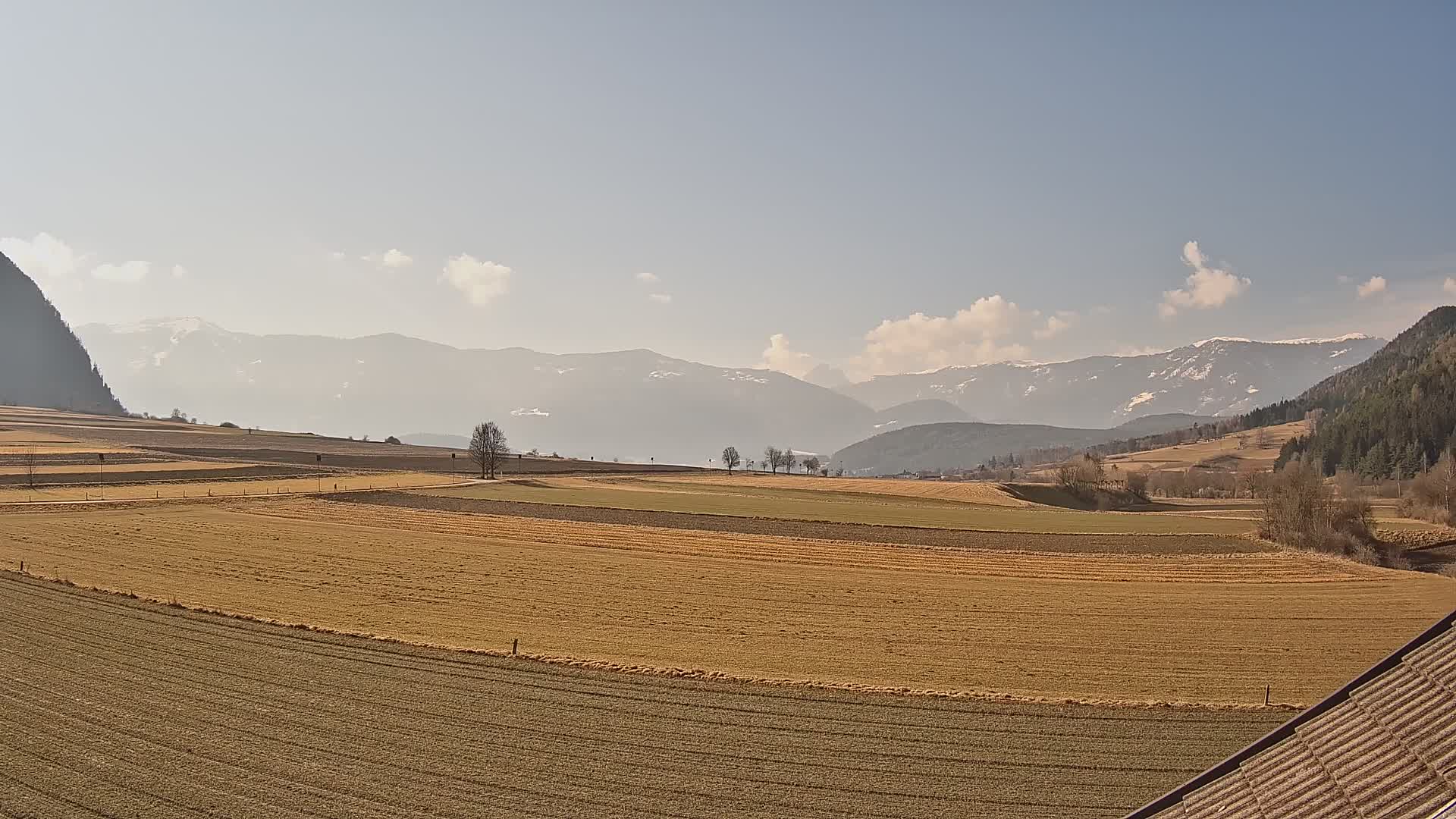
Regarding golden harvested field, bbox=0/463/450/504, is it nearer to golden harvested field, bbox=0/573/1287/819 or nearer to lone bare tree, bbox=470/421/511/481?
lone bare tree, bbox=470/421/511/481

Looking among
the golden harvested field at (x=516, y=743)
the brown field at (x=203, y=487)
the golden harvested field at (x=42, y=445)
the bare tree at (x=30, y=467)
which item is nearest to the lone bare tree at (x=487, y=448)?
the brown field at (x=203, y=487)

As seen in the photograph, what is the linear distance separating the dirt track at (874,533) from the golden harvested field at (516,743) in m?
39.3

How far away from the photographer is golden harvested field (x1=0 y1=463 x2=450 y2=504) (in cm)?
7625

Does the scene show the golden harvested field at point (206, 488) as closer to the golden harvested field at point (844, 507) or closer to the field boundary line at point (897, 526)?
the field boundary line at point (897, 526)

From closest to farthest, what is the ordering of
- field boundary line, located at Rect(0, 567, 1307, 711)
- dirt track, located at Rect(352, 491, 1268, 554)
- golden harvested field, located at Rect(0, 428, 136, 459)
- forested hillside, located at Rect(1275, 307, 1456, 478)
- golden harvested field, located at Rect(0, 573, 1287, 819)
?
golden harvested field, located at Rect(0, 573, 1287, 819), field boundary line, located at Rect(0, 567, 1307, 711), dirt track, located at Rect(352, 491, 1268, 554), golden harvested field, located at Rect(0, 428, 136, 459), forested hillside, located at Rect(1275, 307, 1456, 478)

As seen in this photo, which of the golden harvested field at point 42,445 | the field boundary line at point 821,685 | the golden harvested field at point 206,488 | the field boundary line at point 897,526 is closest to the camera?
the field boundary line at point 821,685

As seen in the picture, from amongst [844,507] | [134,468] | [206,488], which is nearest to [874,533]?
[844,507]

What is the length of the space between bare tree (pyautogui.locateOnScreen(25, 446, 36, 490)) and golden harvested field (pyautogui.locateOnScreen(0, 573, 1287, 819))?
75.9 meters

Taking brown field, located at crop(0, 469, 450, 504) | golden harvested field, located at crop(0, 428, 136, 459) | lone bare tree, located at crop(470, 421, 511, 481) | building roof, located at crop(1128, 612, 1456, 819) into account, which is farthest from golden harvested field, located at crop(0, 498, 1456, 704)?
golden harvested field, located at crop(0, 428, 136, 459)

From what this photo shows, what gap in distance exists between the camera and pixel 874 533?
65.4 metres

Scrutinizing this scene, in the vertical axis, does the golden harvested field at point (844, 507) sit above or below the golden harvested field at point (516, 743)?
above

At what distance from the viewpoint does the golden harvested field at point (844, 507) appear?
74750mm

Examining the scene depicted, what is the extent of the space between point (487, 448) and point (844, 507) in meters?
62.6

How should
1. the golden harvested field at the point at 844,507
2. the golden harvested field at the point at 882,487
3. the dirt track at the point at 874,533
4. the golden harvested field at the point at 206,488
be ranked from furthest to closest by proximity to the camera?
1. the golden harvested field at the point at 882,487
2. the golden harvested field at the point at 206,488
3. the golden harvested field at the point at 844,507
4. the dirt track at the point at 874,533
